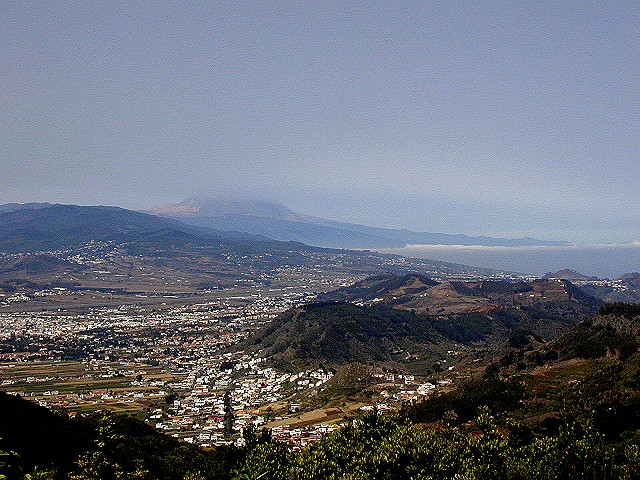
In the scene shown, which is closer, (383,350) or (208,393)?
(208,393)

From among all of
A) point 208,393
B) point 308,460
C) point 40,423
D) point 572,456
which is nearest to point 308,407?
point 208,393

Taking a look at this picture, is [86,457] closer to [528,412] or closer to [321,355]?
[528,412]

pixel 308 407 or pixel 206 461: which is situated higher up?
pixel 206 461

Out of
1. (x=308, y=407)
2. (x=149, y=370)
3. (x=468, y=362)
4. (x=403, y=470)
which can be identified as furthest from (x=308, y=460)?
(x=149, y=370)

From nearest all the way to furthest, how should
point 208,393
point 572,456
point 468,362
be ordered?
point 572,456
point 208,393
point 468,362

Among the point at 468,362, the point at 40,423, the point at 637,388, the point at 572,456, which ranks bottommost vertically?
the point at 468,362

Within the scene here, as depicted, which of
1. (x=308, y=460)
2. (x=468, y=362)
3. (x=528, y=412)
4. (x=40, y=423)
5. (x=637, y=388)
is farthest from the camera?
(x=468, y=362)

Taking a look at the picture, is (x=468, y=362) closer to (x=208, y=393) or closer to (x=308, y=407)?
(x=308, y=407)
